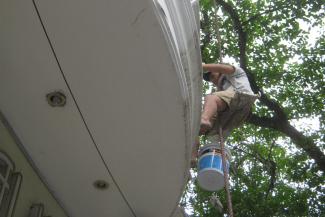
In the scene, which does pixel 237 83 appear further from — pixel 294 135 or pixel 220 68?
pixel 294 135

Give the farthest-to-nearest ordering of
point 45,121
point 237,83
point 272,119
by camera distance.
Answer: point 272,119 < point 237,83 < point 45,121

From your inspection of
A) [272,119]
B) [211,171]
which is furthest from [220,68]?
[272,119]

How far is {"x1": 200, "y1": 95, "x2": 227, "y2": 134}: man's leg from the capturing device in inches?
168

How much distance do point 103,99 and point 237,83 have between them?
107 inches

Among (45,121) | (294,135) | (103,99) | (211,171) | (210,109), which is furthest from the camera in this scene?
(294,135)

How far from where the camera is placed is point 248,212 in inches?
356

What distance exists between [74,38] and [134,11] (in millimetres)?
365

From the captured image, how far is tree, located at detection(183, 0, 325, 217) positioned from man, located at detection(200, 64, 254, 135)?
4.37 m

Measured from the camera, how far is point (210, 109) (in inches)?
177

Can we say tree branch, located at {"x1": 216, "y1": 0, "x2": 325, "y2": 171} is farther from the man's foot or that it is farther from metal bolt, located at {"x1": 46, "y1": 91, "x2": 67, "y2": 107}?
metal bolt, located at {"x1": 46, "y1": 91, "x2": 67, "y2": 107}

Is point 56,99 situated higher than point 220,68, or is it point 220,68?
point 220,68

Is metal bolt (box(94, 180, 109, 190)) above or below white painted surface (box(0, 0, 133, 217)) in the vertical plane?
below

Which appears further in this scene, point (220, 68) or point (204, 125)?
point (220, 68)

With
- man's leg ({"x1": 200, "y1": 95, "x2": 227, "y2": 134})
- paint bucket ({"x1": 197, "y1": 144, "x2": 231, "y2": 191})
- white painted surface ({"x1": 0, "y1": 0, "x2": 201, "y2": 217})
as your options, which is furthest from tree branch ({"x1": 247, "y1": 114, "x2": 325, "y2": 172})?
white painted surface ({"x1": 0, "y1": 0, "x2": 201, "y2": 217})
